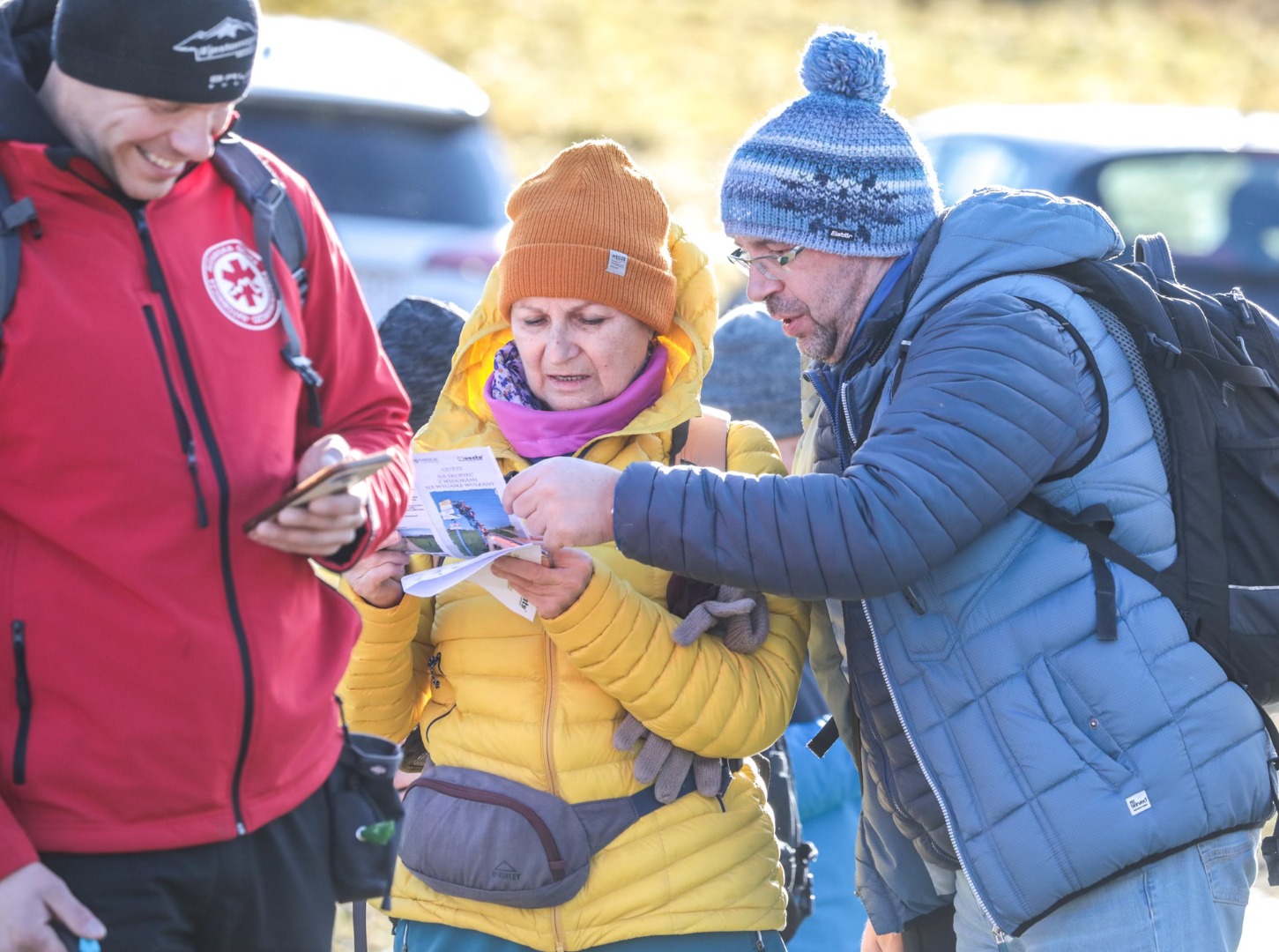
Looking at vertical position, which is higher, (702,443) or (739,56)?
(702,443)

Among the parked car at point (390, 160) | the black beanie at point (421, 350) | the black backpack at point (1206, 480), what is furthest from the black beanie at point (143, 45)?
the parked car at point (390, 160)

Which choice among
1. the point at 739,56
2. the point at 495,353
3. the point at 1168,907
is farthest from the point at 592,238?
the point at 739,56

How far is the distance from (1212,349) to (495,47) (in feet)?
71.1

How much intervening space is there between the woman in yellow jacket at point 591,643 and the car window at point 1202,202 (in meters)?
4.43

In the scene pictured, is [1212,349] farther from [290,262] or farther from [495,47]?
[495,47]

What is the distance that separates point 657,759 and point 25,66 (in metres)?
1.44

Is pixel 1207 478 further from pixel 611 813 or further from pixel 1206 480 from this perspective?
pixel 611 813

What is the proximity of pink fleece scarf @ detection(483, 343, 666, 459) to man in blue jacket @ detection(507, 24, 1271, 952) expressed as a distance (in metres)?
0.38

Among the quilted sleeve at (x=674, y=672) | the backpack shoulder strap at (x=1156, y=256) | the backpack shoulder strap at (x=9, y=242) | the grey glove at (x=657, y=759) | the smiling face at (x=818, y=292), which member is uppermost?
the backpack shoulder strap at (x=1156, y=256)

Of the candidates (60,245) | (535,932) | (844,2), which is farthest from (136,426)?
(844,2)

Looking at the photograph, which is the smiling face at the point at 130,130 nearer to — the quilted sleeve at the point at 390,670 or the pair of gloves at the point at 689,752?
the quilted sleeve at the point at 390,670

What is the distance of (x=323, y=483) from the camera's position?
77.9 inches

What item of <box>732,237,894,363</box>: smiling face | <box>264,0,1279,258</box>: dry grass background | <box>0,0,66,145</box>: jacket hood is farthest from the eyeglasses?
<box>264,0,1279,258</box>: dry grass background

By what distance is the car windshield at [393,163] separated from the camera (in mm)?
7082
